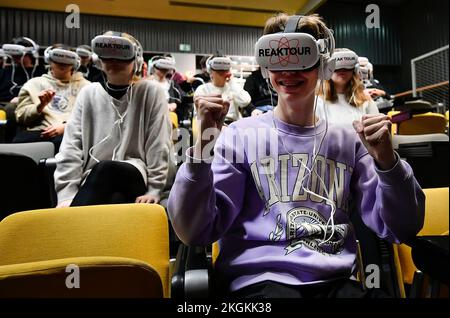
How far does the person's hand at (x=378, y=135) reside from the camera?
0.59 m

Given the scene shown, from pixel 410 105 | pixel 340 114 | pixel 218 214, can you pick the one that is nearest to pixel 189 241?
pixel 218 214

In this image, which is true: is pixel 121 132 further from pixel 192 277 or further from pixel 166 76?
pixel 166 76

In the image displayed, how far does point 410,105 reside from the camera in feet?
6.95

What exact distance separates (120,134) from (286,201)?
0.83m

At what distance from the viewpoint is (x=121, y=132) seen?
1.31 m

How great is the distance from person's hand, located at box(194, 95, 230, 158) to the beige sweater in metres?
1.57

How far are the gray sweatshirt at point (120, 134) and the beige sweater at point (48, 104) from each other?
0.66 meters

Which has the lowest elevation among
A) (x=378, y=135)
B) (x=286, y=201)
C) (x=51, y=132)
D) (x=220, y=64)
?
(x=286, y=201)

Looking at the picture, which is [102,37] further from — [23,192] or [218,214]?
[218,214]

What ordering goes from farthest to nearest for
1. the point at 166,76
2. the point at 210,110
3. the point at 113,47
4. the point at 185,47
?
the point at 185,47, the point at 166,76, the point at 113,47, the point at 210,110

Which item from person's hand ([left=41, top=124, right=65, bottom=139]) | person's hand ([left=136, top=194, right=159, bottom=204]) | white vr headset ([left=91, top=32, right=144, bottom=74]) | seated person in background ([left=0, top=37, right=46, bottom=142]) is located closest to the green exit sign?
seated person in background ([left=0, top=37, right=46, bottom=142])

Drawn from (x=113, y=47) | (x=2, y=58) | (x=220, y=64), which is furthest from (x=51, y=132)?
(x=2, y=58)

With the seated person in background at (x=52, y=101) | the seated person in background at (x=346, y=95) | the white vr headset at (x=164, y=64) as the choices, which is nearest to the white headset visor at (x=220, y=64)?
the white vr headset at (x=164, y=64)

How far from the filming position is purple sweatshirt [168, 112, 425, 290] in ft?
2.08
